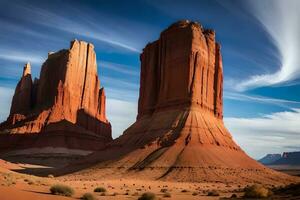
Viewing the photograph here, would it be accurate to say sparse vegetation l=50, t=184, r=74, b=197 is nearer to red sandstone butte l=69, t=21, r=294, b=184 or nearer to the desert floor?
the desert floor

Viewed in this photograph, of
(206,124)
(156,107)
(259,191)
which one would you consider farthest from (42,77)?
(259,191)

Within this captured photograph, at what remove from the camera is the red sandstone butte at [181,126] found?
176 feet

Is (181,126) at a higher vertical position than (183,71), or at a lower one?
lower

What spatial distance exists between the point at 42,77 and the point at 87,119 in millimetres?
20520

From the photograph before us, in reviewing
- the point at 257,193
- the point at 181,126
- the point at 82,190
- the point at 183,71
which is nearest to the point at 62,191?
the point at 82,190

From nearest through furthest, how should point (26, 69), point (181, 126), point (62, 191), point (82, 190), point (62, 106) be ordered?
1. point (62, 191)
2. point (82, 190)
3. point (181, 126)
4. point (62, 106)
5. point (26, 69)

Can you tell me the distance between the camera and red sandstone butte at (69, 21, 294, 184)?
5362 centimetres

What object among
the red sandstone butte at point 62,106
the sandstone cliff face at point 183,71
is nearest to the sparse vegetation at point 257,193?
the sandstone cliff face at point 183,71

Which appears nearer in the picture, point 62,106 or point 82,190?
point 82,190

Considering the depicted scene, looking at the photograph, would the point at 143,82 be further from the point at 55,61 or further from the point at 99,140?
the point at 55,61

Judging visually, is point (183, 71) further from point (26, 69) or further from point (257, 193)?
point (26, 69)

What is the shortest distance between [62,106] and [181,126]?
59.8 metres

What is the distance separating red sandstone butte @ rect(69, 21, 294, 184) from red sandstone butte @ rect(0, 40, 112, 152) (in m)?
37.5

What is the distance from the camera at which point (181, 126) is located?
62875mm
